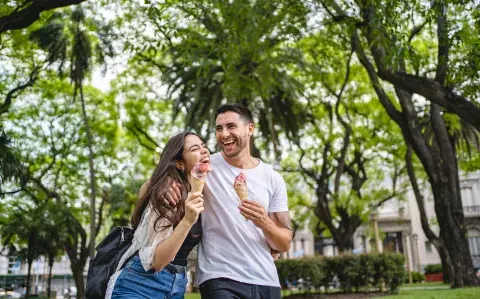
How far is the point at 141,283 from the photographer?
8.00ft

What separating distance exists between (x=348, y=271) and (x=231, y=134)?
13.6m

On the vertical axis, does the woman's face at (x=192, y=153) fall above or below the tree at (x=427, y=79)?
below

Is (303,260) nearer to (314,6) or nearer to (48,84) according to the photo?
(314,6)

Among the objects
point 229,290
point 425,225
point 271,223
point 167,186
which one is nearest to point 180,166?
point 167,186

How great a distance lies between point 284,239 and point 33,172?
901 inches

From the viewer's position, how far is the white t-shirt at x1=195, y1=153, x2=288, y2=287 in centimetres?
278

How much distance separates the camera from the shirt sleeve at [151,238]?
2.41 meters

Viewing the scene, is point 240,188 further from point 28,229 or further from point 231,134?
point 28,229

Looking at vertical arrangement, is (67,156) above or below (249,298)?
above

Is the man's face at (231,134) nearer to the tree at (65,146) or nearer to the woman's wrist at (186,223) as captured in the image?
the woman's wrist at (186,223)

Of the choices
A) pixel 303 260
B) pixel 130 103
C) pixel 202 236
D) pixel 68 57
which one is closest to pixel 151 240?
pixel 202 236

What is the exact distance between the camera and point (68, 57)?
1842cm

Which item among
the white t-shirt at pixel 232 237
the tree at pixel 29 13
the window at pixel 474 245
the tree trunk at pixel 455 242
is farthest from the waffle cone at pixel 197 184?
the window at pixel 474 245

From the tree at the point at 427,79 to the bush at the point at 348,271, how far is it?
75.2 inches
